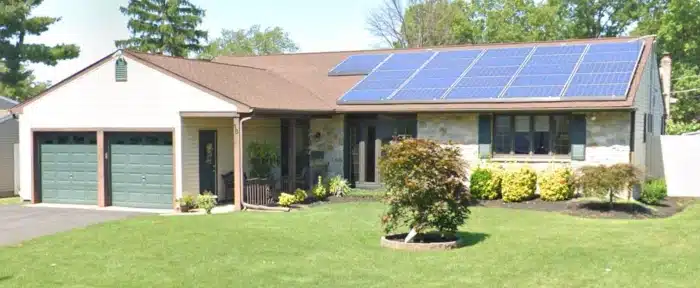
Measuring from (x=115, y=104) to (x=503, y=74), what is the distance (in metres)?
11.1

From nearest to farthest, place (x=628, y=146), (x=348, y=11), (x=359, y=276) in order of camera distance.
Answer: (x=359, y=276) → (x=628, y=146) → (x=348, y=11)

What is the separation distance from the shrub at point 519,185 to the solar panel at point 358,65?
705 cm

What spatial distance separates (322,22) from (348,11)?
219 centimetres

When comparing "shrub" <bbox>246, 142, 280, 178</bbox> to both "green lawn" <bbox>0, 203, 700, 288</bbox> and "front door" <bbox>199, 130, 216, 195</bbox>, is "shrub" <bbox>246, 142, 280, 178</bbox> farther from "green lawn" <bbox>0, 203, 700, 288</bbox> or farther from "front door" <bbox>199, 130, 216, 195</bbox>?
"green lawn" <bbox>0, 203, 700, 288</bbox>

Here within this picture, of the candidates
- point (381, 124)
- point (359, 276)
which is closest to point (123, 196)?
point (381, 124)

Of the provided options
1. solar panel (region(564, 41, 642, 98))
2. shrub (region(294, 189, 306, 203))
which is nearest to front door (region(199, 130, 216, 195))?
shrub (region(294, 189, 306, 203))

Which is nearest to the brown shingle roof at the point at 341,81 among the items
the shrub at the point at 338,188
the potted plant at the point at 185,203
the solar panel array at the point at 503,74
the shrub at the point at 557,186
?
the solar panel array at the point at 503,74

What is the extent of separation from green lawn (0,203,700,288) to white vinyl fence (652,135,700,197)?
19.0 ft

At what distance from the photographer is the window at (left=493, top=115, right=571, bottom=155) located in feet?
59.8

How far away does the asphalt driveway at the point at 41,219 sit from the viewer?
13812 millimetres

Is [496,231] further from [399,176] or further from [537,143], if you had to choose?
[537,143]

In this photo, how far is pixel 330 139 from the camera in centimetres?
2119

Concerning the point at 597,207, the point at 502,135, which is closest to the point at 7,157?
the point at 502,135

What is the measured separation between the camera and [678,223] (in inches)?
552
